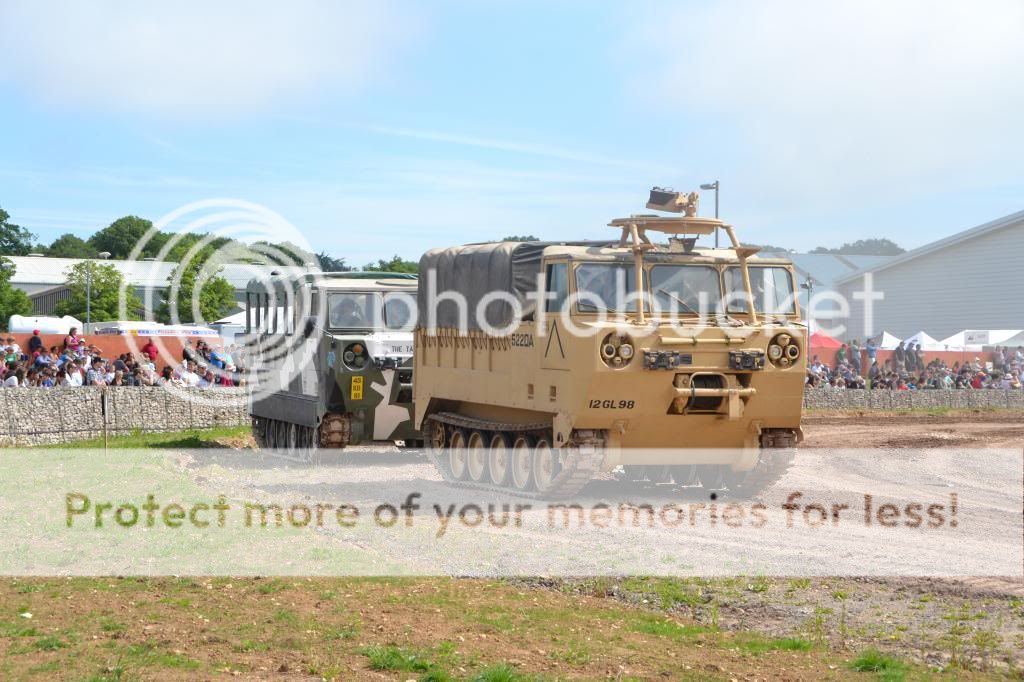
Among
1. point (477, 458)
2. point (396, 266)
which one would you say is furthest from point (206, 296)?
point (477, 458)

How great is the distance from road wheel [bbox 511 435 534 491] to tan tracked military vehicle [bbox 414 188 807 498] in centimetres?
2

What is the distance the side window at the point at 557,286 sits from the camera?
55.1 feet

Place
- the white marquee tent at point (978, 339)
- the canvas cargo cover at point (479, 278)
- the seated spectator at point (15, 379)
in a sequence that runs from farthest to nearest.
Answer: the white marquee tent at point (978, 339)
the seated spectator at point (15, 379)
the canvas cargo cover at point (479, 278)

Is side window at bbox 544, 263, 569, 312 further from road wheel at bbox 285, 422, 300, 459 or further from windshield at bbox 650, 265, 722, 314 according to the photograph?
road wheel at bbox 285, 422, 300, 459

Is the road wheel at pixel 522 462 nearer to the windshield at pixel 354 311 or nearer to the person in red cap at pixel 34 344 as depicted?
the windshield at pixel 354 311

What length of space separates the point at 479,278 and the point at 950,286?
146 ft

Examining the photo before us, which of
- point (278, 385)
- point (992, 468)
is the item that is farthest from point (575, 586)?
point (992, 468)

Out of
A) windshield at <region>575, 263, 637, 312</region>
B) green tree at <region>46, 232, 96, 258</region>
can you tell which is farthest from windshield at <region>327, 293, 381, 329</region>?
green tree at <region>46, 232, 96, 258</region>

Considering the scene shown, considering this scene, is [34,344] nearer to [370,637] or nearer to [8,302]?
[370,637]

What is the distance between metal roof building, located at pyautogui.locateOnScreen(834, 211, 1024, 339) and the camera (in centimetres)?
5419

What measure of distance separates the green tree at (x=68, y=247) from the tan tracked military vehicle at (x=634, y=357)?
146412 millimetres

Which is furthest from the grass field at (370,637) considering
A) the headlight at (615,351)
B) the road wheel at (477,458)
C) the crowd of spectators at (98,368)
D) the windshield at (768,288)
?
the crowd of spectators at (98,368)

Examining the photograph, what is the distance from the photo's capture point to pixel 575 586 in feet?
40.1

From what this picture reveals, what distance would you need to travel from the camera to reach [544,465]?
57.2ft
